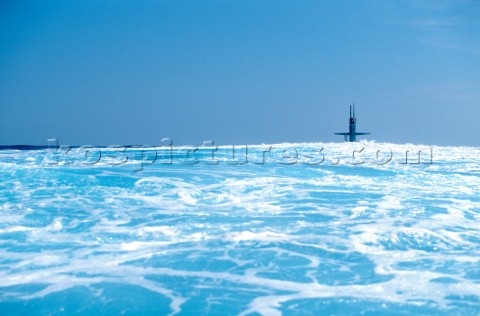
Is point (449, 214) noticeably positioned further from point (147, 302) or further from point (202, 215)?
point (147, 302)

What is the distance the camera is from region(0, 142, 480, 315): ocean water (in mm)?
4129

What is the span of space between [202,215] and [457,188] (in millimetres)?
8647

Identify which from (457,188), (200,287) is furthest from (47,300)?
(457,188)

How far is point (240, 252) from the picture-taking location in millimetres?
5734

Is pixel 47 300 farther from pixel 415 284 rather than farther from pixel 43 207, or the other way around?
pixel 43 207

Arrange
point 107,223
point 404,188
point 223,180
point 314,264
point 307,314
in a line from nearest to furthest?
point 307,314
point 314,264
point 107,223
point 404,188
point 223,180

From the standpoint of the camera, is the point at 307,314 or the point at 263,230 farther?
the point at 263,230

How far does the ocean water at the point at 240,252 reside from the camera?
4.13 m

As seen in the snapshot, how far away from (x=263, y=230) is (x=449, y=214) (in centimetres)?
417

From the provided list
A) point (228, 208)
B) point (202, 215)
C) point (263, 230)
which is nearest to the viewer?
point (263, 230)

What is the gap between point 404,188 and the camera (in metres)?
12.6

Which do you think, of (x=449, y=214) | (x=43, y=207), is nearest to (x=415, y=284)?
(x=449, y=214)

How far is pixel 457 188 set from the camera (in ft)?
41.8

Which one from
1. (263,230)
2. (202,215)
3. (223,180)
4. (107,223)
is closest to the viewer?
(263,230)
